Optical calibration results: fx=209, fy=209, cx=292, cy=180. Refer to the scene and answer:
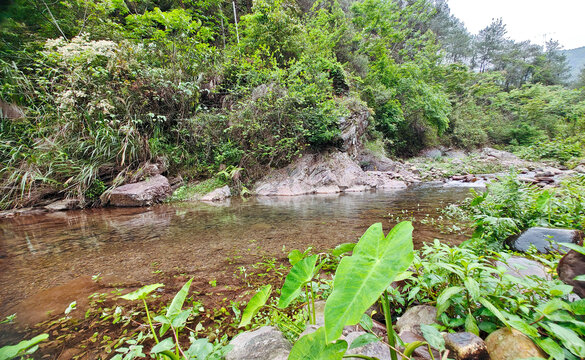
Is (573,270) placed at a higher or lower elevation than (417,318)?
higher

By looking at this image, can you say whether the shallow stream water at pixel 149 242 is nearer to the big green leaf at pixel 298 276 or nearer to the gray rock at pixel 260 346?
the gray rock at pixel 260 346

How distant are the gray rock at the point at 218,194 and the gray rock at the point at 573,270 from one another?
644cm

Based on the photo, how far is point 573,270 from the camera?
92 cm

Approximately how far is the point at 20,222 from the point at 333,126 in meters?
8.40

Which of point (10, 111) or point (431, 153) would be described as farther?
point (431, 153)

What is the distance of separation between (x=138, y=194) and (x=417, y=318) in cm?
639

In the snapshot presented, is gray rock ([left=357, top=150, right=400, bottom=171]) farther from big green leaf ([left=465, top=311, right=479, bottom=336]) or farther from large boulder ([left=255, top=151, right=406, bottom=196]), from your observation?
big green leaf ([left=465, top=311, right=479, bottom=336])

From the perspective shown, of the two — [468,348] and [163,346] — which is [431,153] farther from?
[163,346]

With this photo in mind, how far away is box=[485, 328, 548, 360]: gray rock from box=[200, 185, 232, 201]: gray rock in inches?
250

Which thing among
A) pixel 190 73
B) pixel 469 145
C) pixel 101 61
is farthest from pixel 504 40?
pixel 101 61

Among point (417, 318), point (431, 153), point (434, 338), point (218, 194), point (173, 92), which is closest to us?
point (434, 338)

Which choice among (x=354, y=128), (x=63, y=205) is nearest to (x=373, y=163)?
(x=354, y=128)

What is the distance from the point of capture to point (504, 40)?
2891 cm

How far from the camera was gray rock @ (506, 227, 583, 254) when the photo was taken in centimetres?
167
